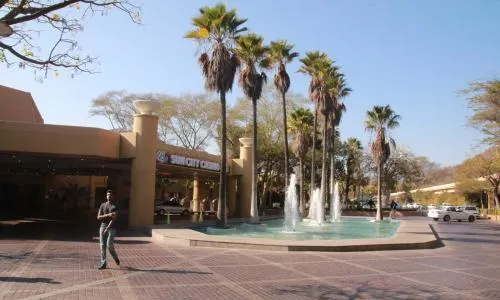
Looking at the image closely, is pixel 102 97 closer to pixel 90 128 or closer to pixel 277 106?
pixel 277 106

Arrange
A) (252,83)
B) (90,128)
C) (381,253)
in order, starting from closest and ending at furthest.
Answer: (381,253) → (90,128) → (252,83)

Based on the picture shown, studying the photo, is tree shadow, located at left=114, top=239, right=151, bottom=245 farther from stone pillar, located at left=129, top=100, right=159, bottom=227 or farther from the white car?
the white car

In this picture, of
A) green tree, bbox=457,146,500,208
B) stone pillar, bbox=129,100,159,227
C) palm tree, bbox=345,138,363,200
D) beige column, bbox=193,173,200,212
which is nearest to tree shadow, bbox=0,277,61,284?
stone pillar, bbox=129,100,159,227

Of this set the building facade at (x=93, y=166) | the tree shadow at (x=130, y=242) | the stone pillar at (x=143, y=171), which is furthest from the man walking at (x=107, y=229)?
the stone pillar at (x=143, y=171)

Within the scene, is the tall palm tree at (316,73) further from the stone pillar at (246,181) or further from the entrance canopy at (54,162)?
the entrance canopy at (54,162)

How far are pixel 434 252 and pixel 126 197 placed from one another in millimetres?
27381

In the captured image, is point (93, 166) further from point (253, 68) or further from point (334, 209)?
point (334, 209)

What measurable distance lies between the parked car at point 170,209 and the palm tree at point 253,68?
1041 cm

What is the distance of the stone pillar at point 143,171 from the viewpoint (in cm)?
2417

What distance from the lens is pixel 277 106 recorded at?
47562 mm

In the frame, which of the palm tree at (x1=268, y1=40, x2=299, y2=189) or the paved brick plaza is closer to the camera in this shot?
the paved brick plaza

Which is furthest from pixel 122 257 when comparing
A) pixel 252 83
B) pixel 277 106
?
pixel 277 106

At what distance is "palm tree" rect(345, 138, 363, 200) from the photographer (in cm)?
5819

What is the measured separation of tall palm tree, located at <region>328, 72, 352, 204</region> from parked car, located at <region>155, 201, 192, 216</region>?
39.5 ft
